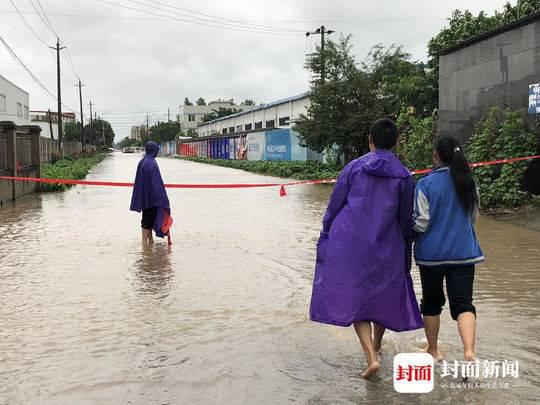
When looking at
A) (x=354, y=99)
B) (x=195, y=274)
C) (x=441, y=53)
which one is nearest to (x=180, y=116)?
(x=354, y=99)

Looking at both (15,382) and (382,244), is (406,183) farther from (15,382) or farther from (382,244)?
(15,382)

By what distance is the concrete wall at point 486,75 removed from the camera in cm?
1205

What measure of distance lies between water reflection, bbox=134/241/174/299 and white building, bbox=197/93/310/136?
20604 millimetres

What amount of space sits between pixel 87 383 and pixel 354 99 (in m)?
22.3

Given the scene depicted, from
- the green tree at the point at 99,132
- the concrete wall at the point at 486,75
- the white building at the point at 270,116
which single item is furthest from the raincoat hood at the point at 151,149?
the green tree at the point at 99,132

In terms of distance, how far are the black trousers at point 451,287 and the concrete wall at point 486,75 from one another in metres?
9.31

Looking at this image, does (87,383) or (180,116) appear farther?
(180,116)

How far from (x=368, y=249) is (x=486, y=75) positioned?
11399mm

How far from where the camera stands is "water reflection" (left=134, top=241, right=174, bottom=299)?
6258 millimetres

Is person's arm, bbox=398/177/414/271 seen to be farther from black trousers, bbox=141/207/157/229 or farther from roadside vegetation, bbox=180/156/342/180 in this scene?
roadside vegetation, bbox=180/156/342/180

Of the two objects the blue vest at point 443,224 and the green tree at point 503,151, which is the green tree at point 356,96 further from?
the blue vest at point 443,224

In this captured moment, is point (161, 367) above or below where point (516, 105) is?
below

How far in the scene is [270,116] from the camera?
1984 inches

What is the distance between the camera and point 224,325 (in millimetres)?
4984
